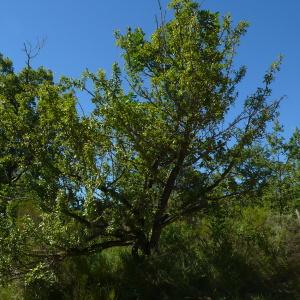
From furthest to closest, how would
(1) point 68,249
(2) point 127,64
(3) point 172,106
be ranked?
1. (2) point 127,64
2. (3) point 172,106
3. (1) point 68,249

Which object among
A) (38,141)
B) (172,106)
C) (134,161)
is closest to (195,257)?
(134,161)

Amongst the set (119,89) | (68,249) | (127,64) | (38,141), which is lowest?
Answer: (68,249)

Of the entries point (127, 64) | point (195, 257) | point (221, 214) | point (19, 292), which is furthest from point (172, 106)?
point (19, 292)

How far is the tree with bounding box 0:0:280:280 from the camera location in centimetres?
798

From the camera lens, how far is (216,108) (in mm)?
8453

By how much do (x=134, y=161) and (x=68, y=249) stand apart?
1816 millimetres

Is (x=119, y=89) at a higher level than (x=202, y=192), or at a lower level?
higher

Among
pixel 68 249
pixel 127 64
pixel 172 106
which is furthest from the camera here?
pixel 127 64

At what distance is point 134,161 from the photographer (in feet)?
27.6

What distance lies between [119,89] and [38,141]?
169 cm

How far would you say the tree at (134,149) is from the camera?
26.2ft

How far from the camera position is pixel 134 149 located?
27.4 feet

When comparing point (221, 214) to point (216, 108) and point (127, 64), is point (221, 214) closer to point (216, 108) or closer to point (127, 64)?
point (216, 108)

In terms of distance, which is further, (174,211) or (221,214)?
(221,214)
